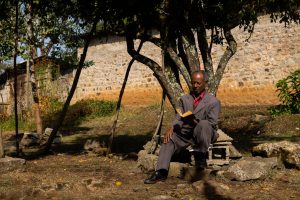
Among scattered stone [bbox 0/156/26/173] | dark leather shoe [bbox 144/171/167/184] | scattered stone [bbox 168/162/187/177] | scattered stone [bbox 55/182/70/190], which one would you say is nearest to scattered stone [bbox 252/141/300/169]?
scattered stone [bbox 168/162/187/177]

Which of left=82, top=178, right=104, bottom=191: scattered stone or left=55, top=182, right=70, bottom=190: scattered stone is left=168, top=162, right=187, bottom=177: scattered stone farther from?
left=55, top=182, right=70, bottom=190: scattered stone

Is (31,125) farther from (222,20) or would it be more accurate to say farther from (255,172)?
(255,172)

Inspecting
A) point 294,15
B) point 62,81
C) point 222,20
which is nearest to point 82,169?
point 222,20

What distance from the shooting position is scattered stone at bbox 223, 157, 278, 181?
5.58m

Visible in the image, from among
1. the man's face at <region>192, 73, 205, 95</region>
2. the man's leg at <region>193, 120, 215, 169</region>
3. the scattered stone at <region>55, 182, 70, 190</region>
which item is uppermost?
the man's face at <region>192, 73, 205, 95</region>

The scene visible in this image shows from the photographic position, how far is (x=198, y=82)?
5.81 meters

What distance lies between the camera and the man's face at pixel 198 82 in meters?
5.79

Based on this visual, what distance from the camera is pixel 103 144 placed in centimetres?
1024

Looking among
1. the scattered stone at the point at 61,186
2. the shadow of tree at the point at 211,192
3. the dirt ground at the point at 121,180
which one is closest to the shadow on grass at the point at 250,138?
the dirt ground at the point at 121,180

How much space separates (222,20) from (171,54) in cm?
136

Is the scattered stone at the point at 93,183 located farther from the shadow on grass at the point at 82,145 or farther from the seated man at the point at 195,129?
the shadow on grass at the point at 82,145

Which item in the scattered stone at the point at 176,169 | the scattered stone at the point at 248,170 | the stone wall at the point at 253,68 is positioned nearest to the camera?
the scattered stone at the point at 248,170

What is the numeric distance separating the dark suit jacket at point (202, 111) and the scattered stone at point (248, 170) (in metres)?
0.60

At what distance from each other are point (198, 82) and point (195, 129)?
65 cm
